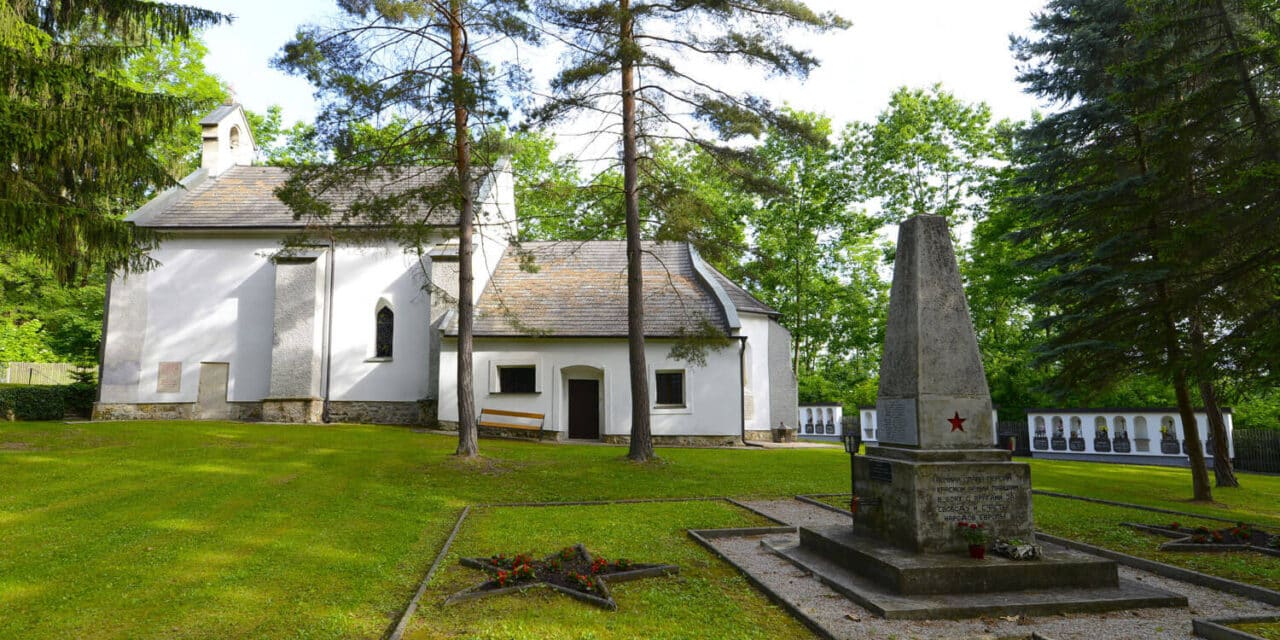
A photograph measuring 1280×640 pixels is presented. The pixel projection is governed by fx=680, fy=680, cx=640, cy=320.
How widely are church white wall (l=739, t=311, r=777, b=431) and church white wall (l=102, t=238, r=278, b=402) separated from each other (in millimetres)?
16623

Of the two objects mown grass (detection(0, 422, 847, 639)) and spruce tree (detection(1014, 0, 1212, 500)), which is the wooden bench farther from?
spruce tree (detection(1014, 0, 1212, 500))

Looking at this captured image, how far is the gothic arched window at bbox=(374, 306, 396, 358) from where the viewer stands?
78.7 feet

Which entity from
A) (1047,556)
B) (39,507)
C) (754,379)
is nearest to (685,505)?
(1047,556)

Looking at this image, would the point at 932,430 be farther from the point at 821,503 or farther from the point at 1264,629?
the point at 821,503

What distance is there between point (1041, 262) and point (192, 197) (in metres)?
28.0

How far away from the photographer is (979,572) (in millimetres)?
5828

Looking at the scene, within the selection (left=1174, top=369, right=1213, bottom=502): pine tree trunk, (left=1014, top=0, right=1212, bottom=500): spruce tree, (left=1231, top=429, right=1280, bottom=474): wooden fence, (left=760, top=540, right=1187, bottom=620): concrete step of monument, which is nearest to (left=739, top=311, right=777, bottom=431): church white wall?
(left=1014, top=0, right=1212, bottom=500): spruce tree

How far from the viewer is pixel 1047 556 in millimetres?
6160

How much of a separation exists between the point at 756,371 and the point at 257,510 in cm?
1622

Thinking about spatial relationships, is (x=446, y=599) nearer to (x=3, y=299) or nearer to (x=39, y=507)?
(x=39, y=507)

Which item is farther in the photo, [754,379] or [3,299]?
[3,299]

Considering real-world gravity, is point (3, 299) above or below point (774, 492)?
above

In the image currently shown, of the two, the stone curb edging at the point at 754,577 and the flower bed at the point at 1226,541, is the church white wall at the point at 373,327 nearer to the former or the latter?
the stone curb edging at the point at 754,577

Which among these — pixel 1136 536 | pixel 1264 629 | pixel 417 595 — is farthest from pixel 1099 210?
pixel 417 595
